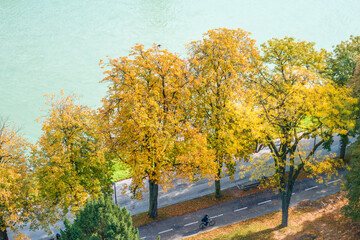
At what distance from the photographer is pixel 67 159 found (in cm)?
2572

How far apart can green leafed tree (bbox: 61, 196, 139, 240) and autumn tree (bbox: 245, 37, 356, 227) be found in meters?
11.0

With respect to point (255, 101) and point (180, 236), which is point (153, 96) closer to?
point (255, 101)

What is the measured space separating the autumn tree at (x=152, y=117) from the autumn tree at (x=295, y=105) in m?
5.40

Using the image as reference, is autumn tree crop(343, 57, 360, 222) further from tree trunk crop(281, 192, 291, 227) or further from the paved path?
the paved path

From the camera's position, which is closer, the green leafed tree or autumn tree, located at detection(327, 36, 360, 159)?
the green leafed tree

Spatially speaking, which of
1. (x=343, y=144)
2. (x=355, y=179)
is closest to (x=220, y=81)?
(x=355, y=179)

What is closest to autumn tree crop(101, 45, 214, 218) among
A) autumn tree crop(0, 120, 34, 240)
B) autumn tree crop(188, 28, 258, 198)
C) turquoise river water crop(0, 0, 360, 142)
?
autumn tree crop(188, 28, 258, 198)

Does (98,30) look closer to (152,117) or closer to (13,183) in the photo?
(13,183)

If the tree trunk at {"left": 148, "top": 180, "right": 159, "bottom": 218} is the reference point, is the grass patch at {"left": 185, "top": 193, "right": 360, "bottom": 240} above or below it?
below

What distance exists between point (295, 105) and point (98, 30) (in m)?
61.8

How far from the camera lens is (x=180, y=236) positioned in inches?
1049

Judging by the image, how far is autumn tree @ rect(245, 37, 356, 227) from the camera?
21652 millimetres

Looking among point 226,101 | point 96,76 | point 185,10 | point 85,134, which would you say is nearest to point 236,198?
point 226,101

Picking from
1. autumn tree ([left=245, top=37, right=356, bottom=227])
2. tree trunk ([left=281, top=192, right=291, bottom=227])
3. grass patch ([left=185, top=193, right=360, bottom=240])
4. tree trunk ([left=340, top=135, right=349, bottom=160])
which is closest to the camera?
autumn tree ([left=245, top=37, right=356, bottom=227])
